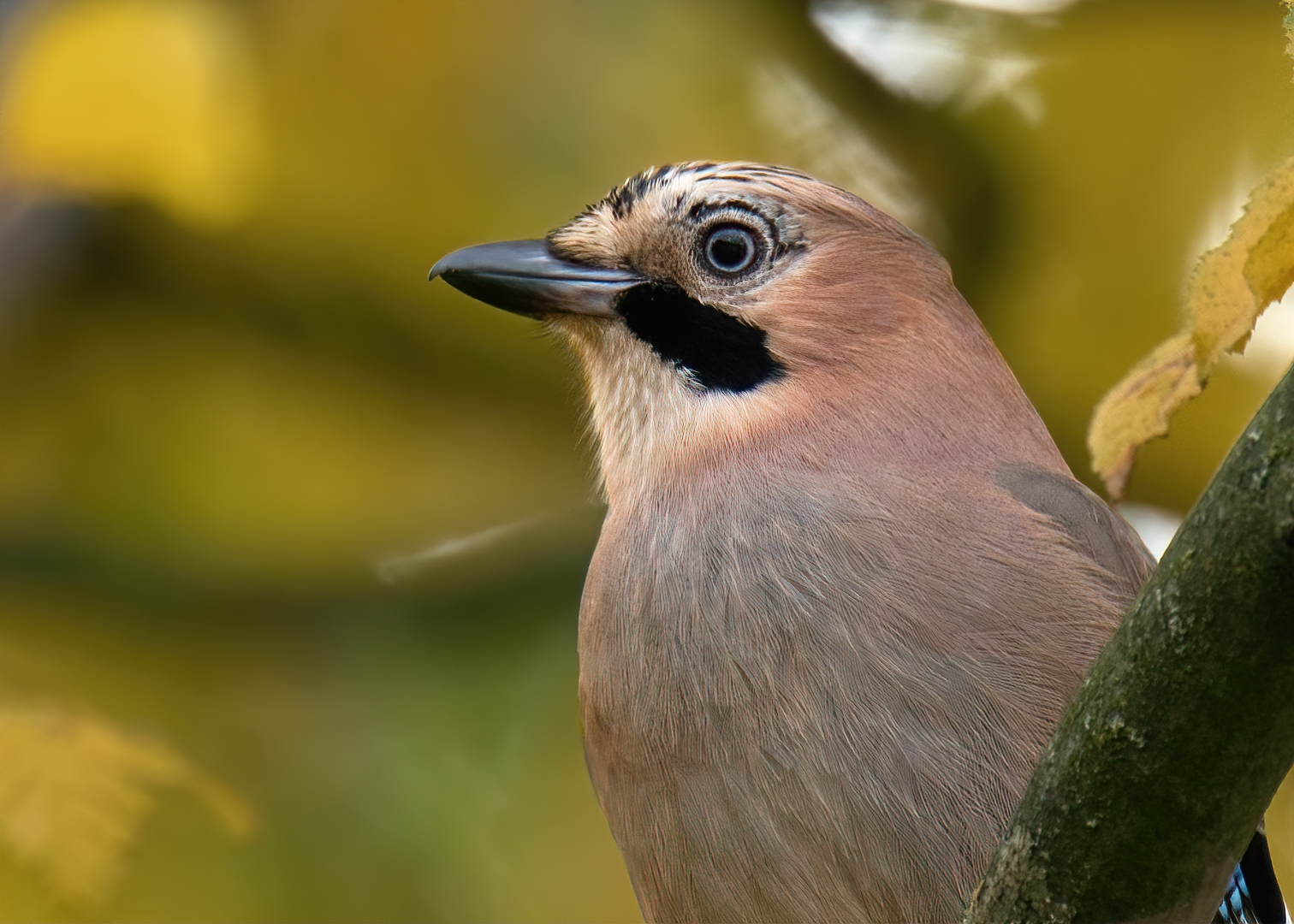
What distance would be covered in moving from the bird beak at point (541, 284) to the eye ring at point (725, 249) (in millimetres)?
179

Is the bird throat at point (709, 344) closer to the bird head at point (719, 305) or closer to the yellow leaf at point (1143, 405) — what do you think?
the bird head at point (719, 305)

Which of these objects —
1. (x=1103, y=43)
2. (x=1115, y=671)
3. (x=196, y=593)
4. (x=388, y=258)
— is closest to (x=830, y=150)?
(x=1103, y=43)

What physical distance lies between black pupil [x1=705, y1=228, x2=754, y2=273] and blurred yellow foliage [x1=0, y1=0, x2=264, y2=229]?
2.29 m

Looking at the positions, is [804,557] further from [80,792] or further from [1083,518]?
[80,792]

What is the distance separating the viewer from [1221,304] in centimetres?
170

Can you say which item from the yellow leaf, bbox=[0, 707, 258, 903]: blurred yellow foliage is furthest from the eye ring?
bbox=[0, 707, 258, 903]: blurred yellow foliage

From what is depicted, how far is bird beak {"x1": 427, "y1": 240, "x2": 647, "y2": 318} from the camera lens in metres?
3.40

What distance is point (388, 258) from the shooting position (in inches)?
200

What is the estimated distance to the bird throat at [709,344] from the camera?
332 cm

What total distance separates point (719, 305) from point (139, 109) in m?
2.57

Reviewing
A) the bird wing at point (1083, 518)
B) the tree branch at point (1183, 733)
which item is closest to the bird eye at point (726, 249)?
the bird wing at point (1083, 518)

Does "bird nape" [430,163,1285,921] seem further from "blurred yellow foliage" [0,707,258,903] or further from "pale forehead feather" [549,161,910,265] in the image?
"blurred yellow foliage" [0,707,258,903]

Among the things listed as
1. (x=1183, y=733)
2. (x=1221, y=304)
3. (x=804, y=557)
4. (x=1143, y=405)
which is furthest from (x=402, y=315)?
(x=1183, y=733)

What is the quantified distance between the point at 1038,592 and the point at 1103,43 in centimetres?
261
